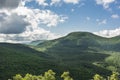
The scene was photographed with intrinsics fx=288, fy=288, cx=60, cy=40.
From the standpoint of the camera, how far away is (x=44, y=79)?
252 feet

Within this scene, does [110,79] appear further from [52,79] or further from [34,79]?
[34,79]

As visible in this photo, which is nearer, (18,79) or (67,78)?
(67,78)

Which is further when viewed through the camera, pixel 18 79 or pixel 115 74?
pixel 18 79

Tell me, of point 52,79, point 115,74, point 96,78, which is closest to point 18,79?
point 52,79

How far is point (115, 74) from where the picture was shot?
77250mm

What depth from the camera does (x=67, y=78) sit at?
7662 centimetres

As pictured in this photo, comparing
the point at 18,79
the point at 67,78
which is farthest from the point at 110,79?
the point at 18,79

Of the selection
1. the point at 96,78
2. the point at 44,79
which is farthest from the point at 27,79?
the point at 96,78

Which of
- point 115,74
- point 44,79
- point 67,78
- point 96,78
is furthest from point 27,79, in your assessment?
point 115,74

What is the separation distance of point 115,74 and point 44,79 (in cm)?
1904

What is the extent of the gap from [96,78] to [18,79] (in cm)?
2226

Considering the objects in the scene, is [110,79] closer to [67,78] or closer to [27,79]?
[67,78]

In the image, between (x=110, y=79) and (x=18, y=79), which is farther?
(x=18, y=79)

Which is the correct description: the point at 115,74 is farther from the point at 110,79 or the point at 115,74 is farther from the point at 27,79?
the point at 27,79
